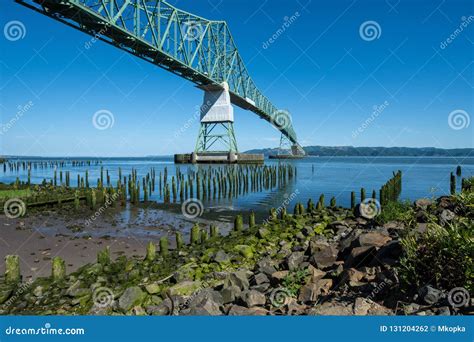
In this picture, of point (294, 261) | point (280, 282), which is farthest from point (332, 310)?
point (294, 261)

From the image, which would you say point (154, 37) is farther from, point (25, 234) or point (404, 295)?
point (404, 295)

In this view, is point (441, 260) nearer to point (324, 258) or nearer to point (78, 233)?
point (324, 258)

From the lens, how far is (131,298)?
604cm

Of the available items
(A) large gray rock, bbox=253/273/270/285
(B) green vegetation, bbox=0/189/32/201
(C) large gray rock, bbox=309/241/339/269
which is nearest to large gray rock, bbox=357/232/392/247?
(C) large gray rock, bbox=309/241/339/269

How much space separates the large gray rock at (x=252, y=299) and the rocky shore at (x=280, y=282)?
0.02 metres

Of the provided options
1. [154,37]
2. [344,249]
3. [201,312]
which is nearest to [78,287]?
[201,312]

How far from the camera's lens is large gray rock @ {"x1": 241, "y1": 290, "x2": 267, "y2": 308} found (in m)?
5.19

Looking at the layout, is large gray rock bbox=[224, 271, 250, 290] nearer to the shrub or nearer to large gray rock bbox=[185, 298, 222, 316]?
large gray rock bbox=[185, 298, 222, 316]

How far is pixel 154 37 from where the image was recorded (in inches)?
1432

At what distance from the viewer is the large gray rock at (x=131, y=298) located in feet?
19.5

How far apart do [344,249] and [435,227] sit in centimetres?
231

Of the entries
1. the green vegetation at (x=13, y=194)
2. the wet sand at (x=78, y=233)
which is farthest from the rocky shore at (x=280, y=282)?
the green vegetation at (x=13, y=194)

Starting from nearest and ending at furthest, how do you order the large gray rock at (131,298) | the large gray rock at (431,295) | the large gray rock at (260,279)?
1. the large gray rock at (431,295)
2. the large gray rock at (131,298)
3. the large gray rock at (260,279)

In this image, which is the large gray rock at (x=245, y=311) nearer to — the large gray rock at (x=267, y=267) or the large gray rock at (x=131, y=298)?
the large gray rock at (x=267, y=267)
